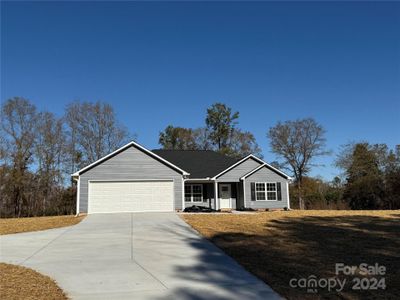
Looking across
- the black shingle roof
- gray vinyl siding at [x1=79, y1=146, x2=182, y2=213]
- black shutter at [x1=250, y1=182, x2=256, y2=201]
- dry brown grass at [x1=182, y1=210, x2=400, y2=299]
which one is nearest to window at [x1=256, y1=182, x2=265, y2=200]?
black shutter at [x1=250, y1=182, x2=256, y2=201]

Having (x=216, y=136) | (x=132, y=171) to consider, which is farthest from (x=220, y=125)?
(x=132, y=171)

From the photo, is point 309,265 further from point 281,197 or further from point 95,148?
point 95,148

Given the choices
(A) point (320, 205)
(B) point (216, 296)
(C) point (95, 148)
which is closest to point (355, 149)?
(A) point (320, 205)

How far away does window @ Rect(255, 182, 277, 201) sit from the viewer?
27.3m

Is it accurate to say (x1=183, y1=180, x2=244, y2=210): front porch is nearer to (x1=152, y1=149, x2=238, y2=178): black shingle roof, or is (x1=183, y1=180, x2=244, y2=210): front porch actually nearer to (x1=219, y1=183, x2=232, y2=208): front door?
(x1=219, y1=183, x2=232, y2=208): front door

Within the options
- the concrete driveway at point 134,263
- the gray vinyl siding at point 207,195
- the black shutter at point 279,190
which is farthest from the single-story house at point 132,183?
the concrete driveway at point 134,263

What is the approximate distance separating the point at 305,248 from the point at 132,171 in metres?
14.6

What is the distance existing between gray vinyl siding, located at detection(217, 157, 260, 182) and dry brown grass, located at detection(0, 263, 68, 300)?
65.2 ft

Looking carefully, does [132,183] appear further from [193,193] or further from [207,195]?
[207,195]

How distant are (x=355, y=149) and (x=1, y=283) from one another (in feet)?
137

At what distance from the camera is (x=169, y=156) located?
102 feet

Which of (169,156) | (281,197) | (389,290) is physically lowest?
(389,290)

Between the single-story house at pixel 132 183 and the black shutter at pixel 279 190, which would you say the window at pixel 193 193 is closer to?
the single-story house at pixel 132 183

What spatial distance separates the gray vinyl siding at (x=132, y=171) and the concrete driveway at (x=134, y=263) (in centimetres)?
761
